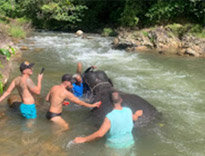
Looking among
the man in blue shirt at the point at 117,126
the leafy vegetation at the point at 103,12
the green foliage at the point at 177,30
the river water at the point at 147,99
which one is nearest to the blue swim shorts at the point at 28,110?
the river water at the point at 147,99

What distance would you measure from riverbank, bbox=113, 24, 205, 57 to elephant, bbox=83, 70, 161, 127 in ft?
28.0

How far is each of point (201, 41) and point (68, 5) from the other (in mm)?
13197

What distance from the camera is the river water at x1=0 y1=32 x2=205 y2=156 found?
4.50 m

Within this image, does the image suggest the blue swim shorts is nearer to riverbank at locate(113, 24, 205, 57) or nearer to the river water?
the river water

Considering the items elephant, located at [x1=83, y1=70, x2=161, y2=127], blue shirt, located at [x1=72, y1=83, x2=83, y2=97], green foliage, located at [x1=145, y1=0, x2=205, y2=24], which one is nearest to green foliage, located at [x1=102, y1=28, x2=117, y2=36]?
green foliage, located at [x1=145, y1=0, x2=205, y2=24]

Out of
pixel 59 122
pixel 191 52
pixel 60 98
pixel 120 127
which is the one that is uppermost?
pixel 60 98

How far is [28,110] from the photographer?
532 centimetres

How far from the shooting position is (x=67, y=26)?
24.9 meters

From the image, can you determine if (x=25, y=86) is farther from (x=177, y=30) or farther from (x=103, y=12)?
(x=103, y=12)

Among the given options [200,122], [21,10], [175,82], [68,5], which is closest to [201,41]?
[175,82]

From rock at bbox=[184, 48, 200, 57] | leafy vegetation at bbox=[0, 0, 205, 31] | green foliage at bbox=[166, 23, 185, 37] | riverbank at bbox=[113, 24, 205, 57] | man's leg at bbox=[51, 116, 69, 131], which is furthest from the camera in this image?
leafy vegetation at bbox=[0, 0, 205, 31]

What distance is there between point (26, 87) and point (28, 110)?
562 mm

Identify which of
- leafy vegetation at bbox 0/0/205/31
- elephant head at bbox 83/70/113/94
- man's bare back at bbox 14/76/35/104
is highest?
leafy vegetation at bbox 0/0/205/31

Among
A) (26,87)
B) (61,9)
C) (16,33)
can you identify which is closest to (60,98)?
(26,87)
